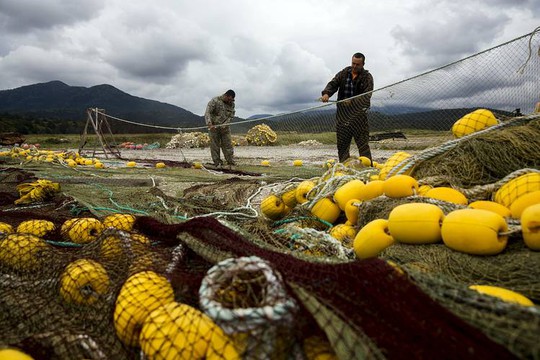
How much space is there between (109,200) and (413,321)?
→ 4.37m

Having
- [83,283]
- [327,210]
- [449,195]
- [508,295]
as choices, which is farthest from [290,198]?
[508,295]

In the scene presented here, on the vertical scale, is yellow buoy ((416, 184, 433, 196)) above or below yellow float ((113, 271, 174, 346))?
above

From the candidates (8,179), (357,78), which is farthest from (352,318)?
(8,179)

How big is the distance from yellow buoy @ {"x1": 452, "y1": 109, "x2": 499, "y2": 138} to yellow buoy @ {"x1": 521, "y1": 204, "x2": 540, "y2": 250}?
68.9 inches

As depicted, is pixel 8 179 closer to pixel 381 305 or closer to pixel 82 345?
pixel 82 345

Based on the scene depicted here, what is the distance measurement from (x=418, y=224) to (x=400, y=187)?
25.1 inches

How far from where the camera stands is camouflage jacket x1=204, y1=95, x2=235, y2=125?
11875mm

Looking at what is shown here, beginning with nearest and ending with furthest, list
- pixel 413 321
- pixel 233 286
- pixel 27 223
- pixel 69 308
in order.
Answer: pixel 413 321 < pixel 233 286 < pixel 69 308 < pixel 27 223

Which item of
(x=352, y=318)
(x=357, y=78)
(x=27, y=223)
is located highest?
(x=357, y=78)

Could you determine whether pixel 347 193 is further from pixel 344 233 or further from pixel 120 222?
pixel 120 222

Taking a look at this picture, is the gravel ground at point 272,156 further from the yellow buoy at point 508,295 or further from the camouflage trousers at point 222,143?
the yellow buoy at point 508,295

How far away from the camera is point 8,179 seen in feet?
23.7

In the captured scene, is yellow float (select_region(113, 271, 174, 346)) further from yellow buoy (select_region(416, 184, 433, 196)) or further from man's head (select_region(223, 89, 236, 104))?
man's head (select_region(223, 89, 236, 104))

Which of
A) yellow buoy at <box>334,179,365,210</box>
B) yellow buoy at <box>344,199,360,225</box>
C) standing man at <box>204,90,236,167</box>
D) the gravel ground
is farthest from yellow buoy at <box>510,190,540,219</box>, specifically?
standing man at <box>204,90,236,167</box>
